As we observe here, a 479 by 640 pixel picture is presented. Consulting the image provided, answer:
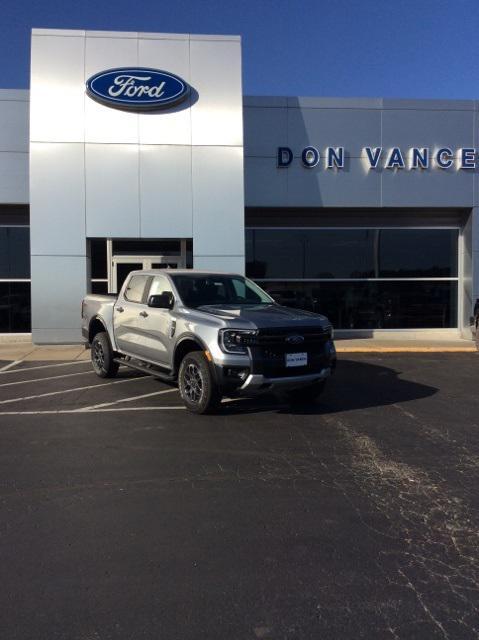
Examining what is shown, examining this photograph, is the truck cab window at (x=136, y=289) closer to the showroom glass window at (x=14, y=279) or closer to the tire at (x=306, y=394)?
the tire at (x=306, y=394)

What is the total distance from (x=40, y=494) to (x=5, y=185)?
12.5 meters

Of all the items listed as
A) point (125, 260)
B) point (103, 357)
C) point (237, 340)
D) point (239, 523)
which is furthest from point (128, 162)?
point (239, 523)

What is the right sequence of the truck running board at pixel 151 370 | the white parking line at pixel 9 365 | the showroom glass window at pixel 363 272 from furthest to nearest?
1. the showroom glass window at pixel 363 272
2. the white parking line at pixel 9 365
3. the truck running board at pixel 151 370

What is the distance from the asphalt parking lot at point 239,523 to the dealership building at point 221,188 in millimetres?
7715

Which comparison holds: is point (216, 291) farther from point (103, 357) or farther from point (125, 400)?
point (103, 357)

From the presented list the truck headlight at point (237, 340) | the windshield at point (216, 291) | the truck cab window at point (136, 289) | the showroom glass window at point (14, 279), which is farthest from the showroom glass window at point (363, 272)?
the truck headlight at point (237, 340)

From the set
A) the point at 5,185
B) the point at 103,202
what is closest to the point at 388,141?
the point at 103,202

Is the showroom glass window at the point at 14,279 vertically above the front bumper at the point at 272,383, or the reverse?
the showroom glass window at the point at 14,279

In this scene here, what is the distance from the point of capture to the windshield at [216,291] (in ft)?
25.8

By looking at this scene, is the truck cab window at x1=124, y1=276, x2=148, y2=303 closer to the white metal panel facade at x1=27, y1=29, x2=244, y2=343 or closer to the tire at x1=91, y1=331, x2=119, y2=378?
the tire at x1=91, y1=331, x2=119, y2=378

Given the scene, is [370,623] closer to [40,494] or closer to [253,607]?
[253,607]

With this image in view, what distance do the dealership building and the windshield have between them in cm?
573

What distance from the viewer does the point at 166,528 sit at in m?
3.87

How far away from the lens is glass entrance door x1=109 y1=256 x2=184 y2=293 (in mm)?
15406
